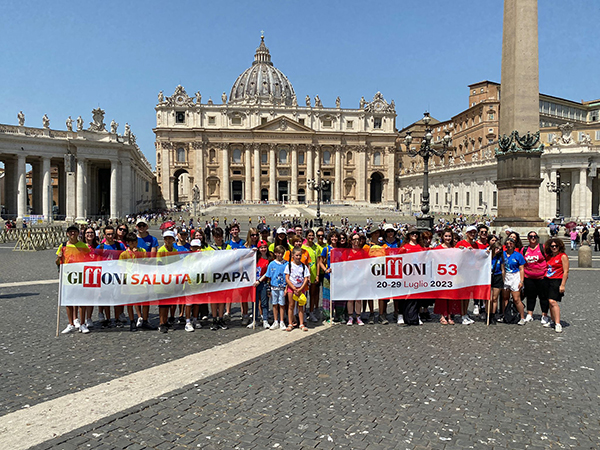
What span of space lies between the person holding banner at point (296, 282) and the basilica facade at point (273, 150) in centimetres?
7555

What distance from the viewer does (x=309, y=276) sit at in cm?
802

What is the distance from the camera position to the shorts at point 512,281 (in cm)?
811

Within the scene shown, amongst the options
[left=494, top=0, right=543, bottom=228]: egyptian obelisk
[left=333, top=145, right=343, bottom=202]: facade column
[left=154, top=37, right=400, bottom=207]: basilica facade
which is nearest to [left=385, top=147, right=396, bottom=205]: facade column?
[left=154, top=37, right=400, bottom=207]: basilica facade

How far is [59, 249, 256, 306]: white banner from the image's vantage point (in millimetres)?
7820

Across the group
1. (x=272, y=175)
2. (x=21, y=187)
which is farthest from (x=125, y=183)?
(x=272, y=175)

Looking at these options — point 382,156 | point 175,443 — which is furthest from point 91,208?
point 382,156

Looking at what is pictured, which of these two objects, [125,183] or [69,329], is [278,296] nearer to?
[69,329]

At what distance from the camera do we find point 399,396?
508 cm

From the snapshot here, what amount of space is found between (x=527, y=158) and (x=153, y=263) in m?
16.0

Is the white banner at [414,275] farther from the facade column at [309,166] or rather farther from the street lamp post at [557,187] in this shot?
the facade column at [309,166]

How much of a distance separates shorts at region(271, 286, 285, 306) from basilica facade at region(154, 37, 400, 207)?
75460mm

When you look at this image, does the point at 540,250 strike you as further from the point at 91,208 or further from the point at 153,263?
the point at 91,208

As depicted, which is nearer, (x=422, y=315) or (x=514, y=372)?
(x=514, y=372)

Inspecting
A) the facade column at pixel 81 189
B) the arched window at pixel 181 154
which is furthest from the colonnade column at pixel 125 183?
the arched window at pixel 181 154
